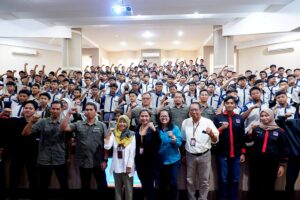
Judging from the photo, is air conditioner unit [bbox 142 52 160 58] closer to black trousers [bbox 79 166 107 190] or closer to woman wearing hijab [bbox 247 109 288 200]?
woman wearing hijab [bbox 247 109 288 200]

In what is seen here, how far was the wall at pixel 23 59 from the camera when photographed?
14547 millimetres

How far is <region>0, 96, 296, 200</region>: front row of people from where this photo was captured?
3600 millimetres

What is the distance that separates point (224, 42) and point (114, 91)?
28.4 feet

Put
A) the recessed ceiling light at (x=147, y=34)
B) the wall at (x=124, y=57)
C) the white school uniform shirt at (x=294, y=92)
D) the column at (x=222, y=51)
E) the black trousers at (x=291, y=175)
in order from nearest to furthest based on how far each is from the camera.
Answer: the black trousers at (x=291, y=175), the white school uniform shirt at (x=294, y=92), the column at (x=222, y=51), the recessed ceiling light at (x=147, y=34), the wall at (x=124, y=57)

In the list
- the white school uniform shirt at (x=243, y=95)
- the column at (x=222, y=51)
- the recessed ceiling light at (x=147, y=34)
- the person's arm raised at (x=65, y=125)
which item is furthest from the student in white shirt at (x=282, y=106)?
the recessed ceiling light at (x=147, y=34)

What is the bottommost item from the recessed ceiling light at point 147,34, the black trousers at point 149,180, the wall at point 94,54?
the black trousers at point 149,180

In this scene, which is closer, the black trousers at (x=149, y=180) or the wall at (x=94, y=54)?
the black trousers at (x=149, y=180)

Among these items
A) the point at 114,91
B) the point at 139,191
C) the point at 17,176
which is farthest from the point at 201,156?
the point at 114,91

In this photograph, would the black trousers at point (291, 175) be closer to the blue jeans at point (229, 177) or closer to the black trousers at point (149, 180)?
the blue jeans at point (229, 177)

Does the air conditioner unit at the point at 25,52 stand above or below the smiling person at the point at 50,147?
above

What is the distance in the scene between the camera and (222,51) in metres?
13.6

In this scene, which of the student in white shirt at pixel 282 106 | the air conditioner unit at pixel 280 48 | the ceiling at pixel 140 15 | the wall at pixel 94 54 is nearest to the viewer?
the student in white shirt at pixel 282 106

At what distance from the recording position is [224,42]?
13.5 m

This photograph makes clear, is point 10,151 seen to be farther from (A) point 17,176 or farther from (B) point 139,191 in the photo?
(B) point 139,191
